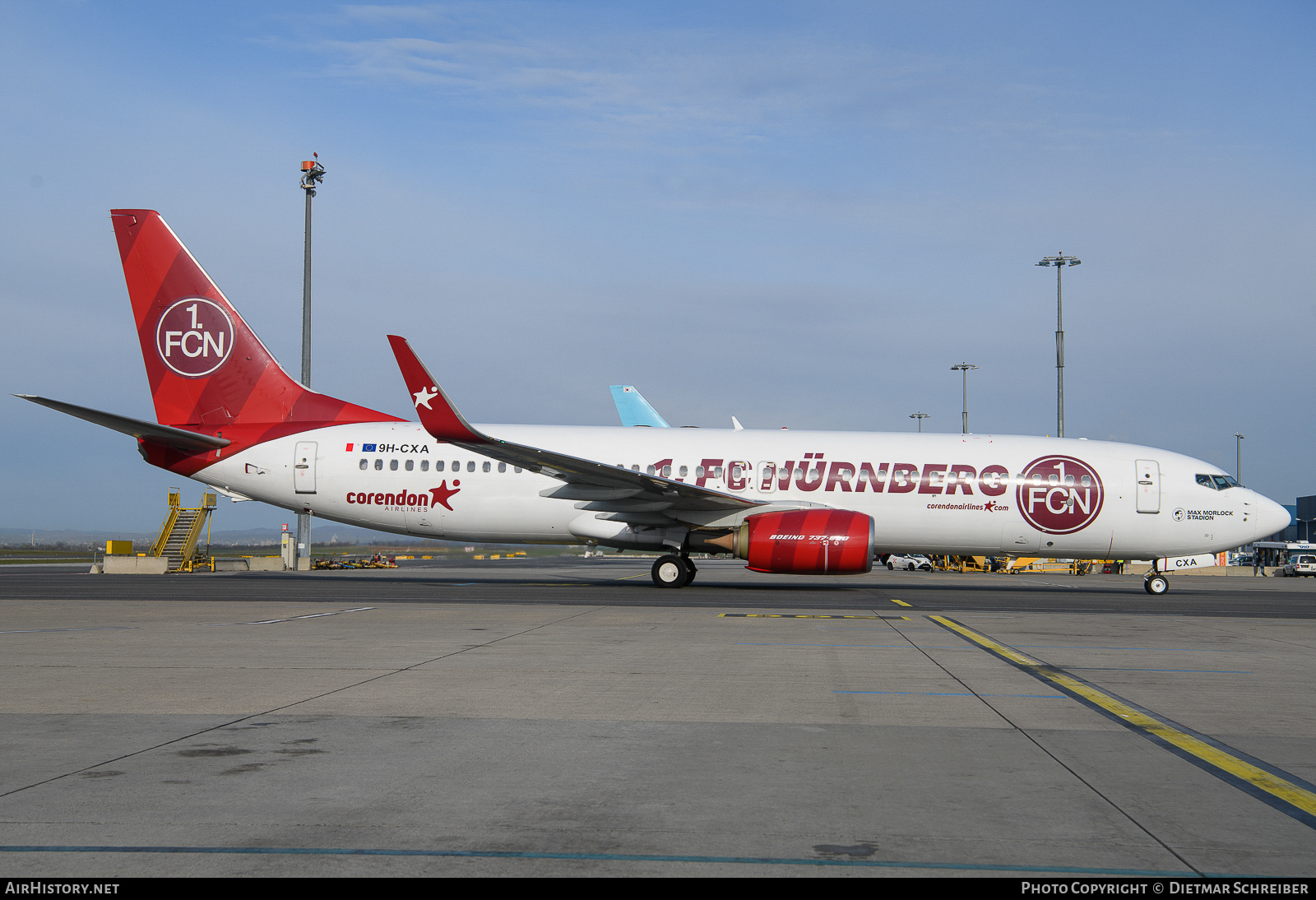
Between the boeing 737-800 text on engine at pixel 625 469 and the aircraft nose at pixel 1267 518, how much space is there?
48 mm

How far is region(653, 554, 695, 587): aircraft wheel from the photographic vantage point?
20969mm

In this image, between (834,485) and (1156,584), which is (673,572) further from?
(1156,584)

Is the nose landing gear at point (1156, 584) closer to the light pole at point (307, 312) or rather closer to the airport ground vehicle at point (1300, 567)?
the light pole at point (307, 312)

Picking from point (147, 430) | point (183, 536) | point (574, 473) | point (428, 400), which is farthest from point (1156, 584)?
point (183, 536)

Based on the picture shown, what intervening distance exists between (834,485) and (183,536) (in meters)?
22.1

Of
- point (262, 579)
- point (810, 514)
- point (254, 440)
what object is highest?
point (254, 440)

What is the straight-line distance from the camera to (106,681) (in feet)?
25.1

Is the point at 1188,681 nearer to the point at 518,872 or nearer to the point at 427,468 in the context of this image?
the point at 518,872

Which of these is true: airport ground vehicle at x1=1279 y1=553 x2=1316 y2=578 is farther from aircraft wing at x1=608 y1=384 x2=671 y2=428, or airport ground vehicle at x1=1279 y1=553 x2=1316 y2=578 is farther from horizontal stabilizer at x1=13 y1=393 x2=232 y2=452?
horizontal stabilizer at x1=13 y1=393 x2=232 y2=452

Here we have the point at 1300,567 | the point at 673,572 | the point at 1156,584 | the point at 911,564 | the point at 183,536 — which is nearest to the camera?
the point at 673,572

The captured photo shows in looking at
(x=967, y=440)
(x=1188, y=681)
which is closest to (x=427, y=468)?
(x=967, y=440)

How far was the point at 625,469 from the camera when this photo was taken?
20031mm
